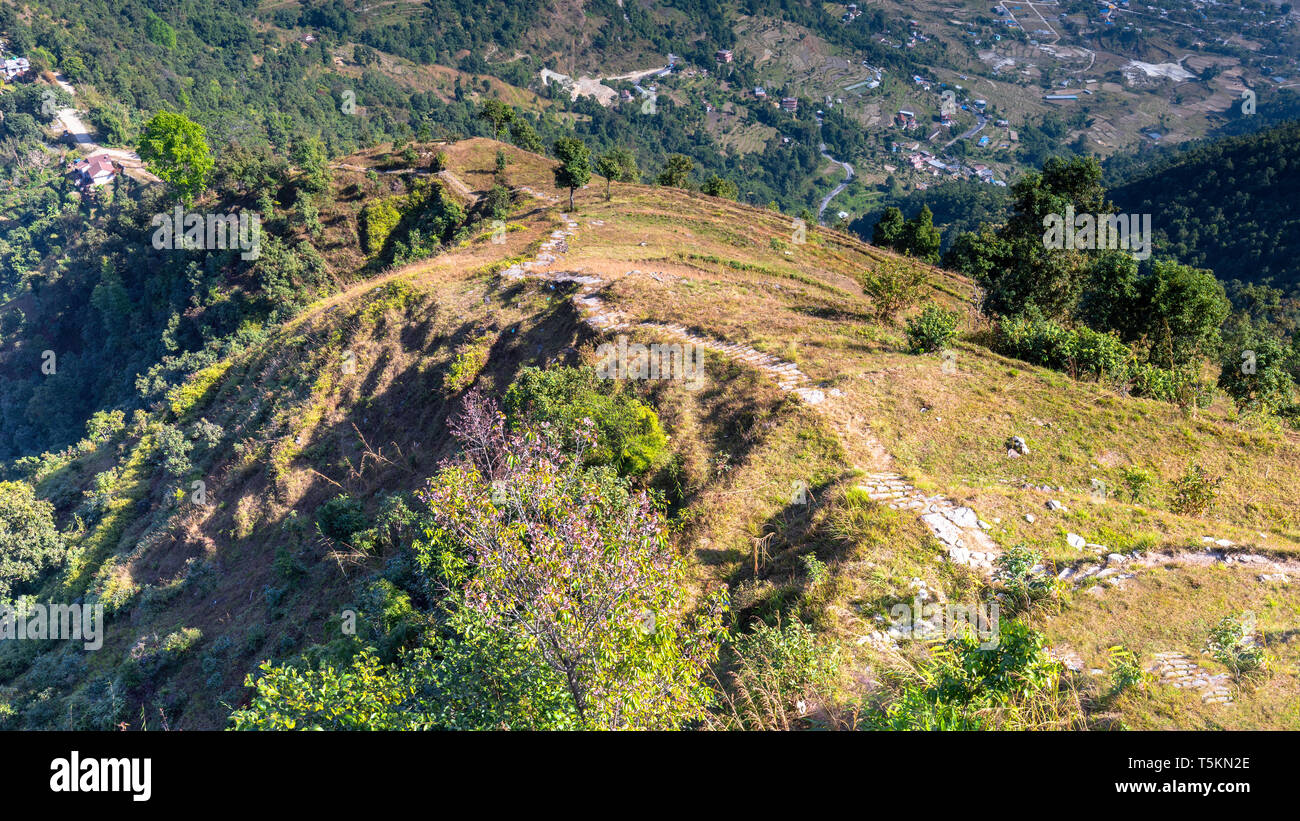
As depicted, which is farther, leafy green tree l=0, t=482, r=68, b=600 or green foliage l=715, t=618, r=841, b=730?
leafy green tree l=0, t=482, r=68, b=600

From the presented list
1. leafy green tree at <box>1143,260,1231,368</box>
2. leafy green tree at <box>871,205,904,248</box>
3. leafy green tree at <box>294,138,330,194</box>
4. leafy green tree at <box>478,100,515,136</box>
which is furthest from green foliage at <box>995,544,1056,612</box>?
leafy green tree at <box>478,100,515,136</box>

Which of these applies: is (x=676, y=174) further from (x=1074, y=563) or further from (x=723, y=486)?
(x=1074, y=563)

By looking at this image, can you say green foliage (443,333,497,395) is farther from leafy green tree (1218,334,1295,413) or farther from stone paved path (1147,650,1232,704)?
leafy green tree (1218,334,1295,413)

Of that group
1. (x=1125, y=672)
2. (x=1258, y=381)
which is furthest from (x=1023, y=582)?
(x=1258, y=381)

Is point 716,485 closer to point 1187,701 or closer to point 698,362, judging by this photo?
point 698,362

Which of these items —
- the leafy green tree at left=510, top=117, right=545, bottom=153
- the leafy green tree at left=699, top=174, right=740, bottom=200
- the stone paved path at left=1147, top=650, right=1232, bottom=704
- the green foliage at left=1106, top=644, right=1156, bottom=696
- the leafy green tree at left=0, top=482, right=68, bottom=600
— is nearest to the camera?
the stone paved path at left=1147, top=650, right=1232, bottom=704
